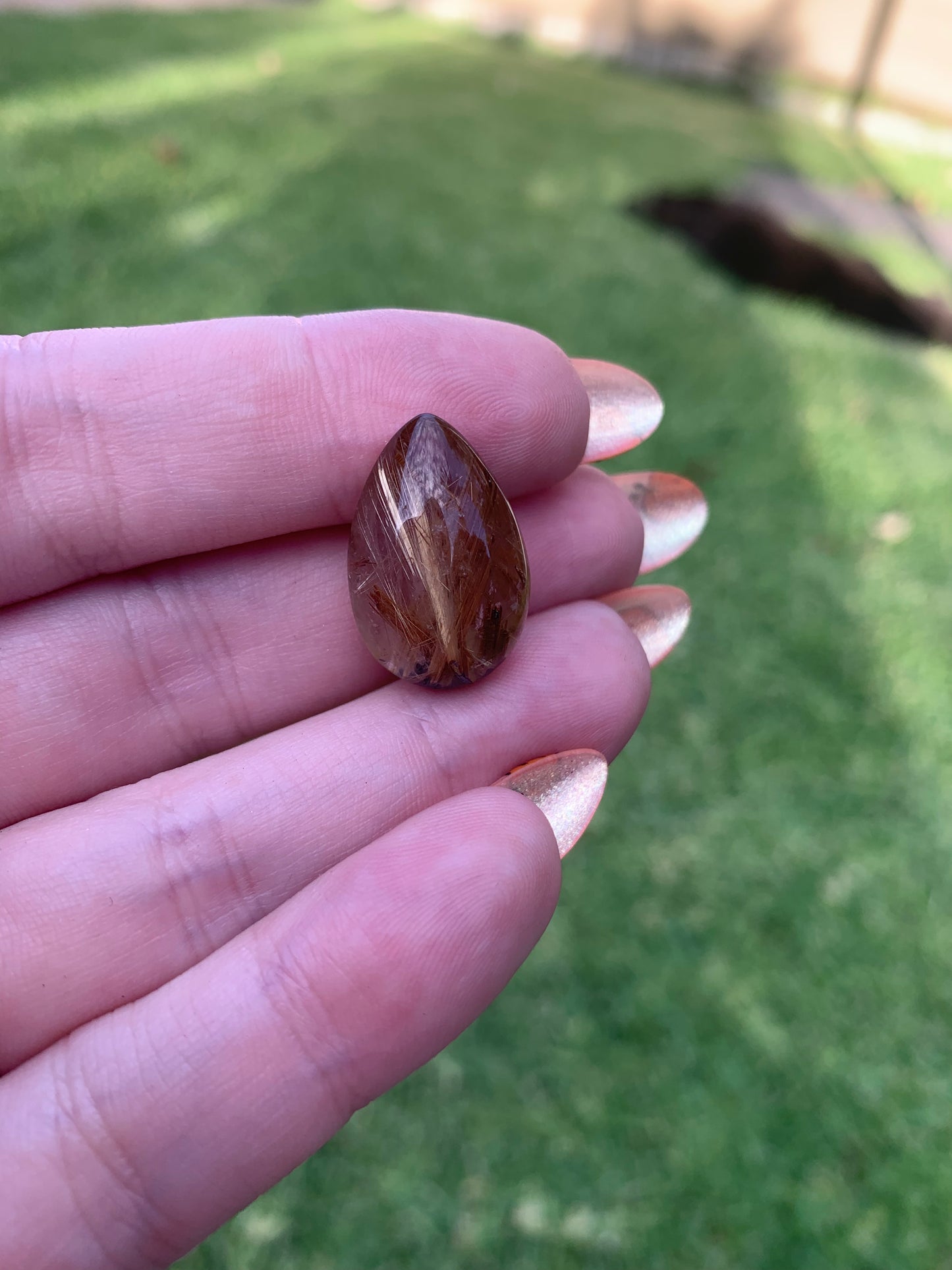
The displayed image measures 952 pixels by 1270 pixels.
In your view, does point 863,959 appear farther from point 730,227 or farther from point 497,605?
point 730,227

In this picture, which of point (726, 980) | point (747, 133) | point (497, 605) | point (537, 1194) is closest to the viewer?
point (497, 605)

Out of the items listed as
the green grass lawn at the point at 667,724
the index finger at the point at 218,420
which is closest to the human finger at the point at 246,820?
the index finger at the point at 218,420

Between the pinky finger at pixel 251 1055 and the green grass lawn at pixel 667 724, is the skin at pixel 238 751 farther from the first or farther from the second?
the green grass lawn at pixel 667 724

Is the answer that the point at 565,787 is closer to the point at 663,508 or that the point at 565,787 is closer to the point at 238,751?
the point at 238,751

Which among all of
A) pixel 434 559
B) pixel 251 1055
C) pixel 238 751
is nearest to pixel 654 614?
pixel 434 559

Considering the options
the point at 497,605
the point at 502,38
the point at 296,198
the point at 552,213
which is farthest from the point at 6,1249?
the point at 502,38

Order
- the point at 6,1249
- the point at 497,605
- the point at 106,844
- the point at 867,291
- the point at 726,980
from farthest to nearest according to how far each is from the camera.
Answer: the point at 867,291
the point at 726,980
the point at 497,605
the point at 106,844
the point at 6,1249

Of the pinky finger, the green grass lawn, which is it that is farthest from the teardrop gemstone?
the green grass lawn

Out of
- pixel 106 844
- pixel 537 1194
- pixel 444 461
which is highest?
pixel 444 461

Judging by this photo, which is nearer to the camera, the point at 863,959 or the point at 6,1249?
the point at 6,1249

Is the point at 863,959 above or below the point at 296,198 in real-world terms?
below
